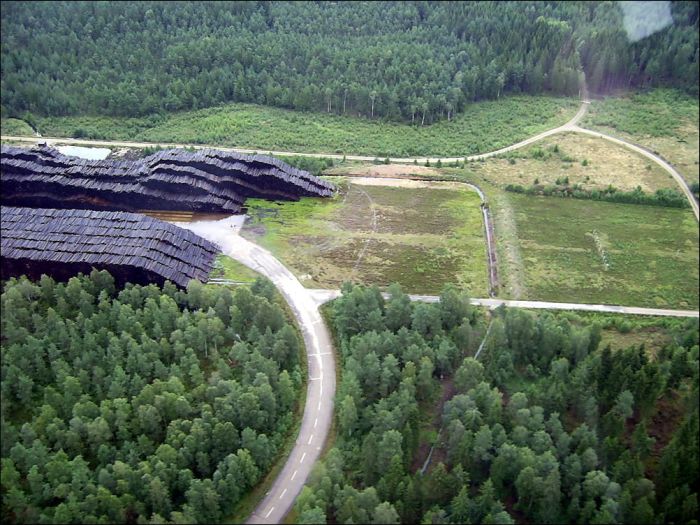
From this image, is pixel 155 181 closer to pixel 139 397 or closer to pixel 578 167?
pixel 139 397

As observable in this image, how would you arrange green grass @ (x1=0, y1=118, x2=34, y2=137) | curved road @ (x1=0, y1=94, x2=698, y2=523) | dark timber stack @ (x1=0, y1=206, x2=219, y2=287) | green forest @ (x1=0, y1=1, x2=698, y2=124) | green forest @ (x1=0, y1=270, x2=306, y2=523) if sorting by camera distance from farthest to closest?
green forest @ (x1=0, y1=1, x2=698, y2=124)
green grass @ (x1=0, y1=118, x2=34, y2=137)
dark timber stack @ (x1=0, y1=206, x2=219, y2=287)
curved road @ (x1=0, y1=94, x2=698, y2=523)
green forest @ (x1=0, y1=270, x2=306, y2=523)

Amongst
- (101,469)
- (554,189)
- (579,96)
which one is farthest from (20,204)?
(579,96)

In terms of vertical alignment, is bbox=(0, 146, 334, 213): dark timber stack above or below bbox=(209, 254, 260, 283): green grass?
above

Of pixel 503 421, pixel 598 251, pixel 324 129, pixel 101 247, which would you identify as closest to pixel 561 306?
pixel 598 251

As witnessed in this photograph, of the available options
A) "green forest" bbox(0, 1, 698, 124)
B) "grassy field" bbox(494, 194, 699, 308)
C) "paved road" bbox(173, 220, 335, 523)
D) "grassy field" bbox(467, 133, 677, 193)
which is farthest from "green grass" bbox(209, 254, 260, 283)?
"green forest" bbox(0, 1, 698, 124)

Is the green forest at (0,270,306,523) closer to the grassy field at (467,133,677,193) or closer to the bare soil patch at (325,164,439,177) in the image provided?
the bare soil patch at (325,164,439,177)

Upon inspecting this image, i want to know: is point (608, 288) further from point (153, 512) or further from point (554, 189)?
point (153, 512)
